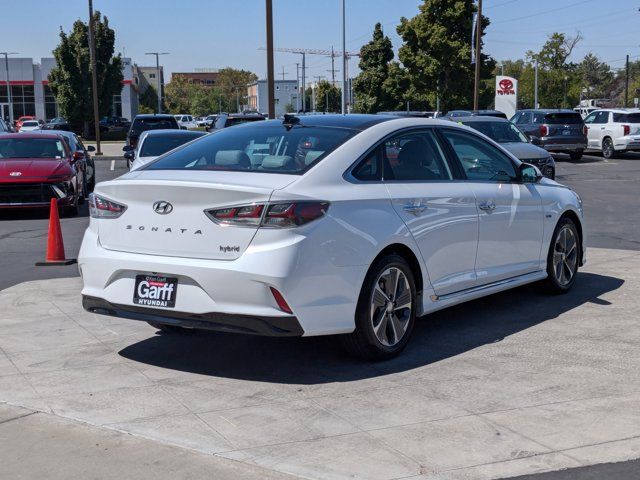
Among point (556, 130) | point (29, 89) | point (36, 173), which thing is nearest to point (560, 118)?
point (556, 130)

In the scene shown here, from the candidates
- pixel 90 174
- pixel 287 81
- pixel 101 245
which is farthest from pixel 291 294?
pixel 287 81

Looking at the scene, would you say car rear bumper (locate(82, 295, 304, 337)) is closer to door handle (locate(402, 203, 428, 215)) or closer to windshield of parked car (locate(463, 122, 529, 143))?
door handle (locate(402, 203, 428, 215))

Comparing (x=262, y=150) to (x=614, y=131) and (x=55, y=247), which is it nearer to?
(x=55, y=247)

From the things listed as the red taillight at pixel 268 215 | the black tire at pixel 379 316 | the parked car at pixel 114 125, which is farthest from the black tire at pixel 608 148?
the parked car at pixel 114 125

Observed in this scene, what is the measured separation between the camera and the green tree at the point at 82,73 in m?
56.3

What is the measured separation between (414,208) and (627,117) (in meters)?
27.8

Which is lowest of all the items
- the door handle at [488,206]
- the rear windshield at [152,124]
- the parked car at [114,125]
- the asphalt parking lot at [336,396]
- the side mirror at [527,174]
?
the asphalt parking lot at [336,396]

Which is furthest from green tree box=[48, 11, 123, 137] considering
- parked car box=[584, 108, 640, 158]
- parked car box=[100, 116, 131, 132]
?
parked car box=[584, 108, 640, 158]

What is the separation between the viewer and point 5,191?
14484mm

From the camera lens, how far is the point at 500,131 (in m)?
19.5

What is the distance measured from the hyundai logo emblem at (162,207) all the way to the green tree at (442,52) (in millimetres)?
45038

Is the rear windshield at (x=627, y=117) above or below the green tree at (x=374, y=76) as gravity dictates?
below

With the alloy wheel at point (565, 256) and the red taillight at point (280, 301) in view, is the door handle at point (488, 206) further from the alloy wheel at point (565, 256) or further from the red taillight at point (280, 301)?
the red taillight at point (280, 301)

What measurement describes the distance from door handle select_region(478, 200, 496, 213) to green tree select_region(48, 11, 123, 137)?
52.3 metres
